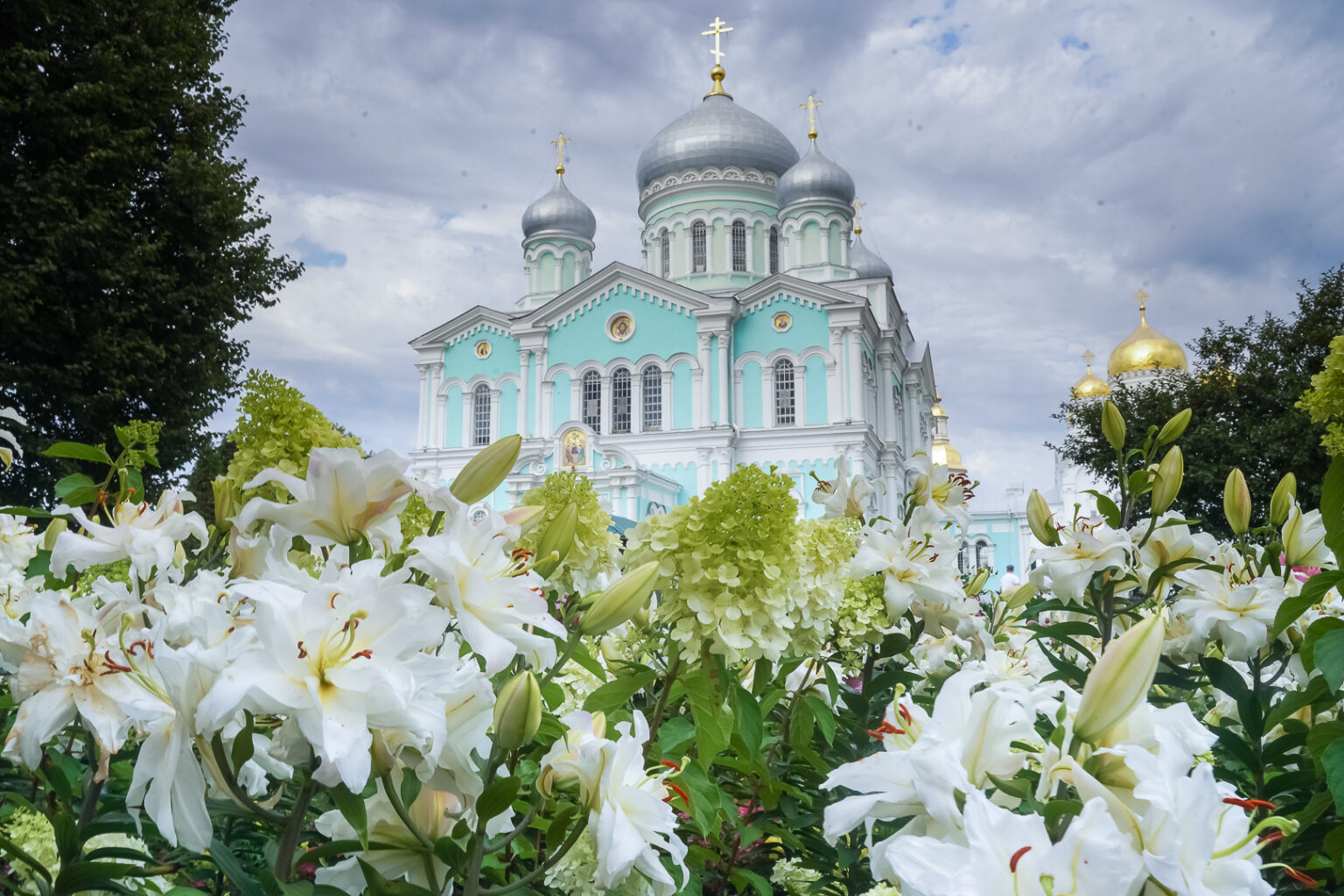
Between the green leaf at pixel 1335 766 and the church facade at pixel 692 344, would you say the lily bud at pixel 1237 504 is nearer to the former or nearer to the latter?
the green leaf at pixel 1335 766

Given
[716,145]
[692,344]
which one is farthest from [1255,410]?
[716,145]

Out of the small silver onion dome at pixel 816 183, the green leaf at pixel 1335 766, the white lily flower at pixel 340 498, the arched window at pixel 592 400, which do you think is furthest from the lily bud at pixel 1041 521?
the small silver onion dome at pixel 816 183

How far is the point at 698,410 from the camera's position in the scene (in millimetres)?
27656

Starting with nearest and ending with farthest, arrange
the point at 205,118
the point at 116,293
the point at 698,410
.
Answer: the point at 116,293 → the point at 205,118 → the point at 698,410

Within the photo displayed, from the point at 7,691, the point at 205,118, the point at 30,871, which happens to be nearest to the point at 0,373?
the point at 205,118

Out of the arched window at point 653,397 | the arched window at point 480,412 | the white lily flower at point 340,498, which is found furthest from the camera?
the arched window at point 480,412

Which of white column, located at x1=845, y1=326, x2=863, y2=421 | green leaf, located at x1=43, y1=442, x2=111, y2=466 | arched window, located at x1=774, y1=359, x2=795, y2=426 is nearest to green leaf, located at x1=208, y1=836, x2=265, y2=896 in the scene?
green leaf, located at x1=43, y1=442, x2=111, y2=466

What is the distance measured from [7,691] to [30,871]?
66cm

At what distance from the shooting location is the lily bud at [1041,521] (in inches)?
88.4

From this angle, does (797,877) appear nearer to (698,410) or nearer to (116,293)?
(116,293)

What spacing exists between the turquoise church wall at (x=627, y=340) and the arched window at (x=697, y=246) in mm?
3447

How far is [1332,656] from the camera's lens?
4.24 ft

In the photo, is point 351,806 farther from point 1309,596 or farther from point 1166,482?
point 1166,482

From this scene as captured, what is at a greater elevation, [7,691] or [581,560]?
[581,560]
